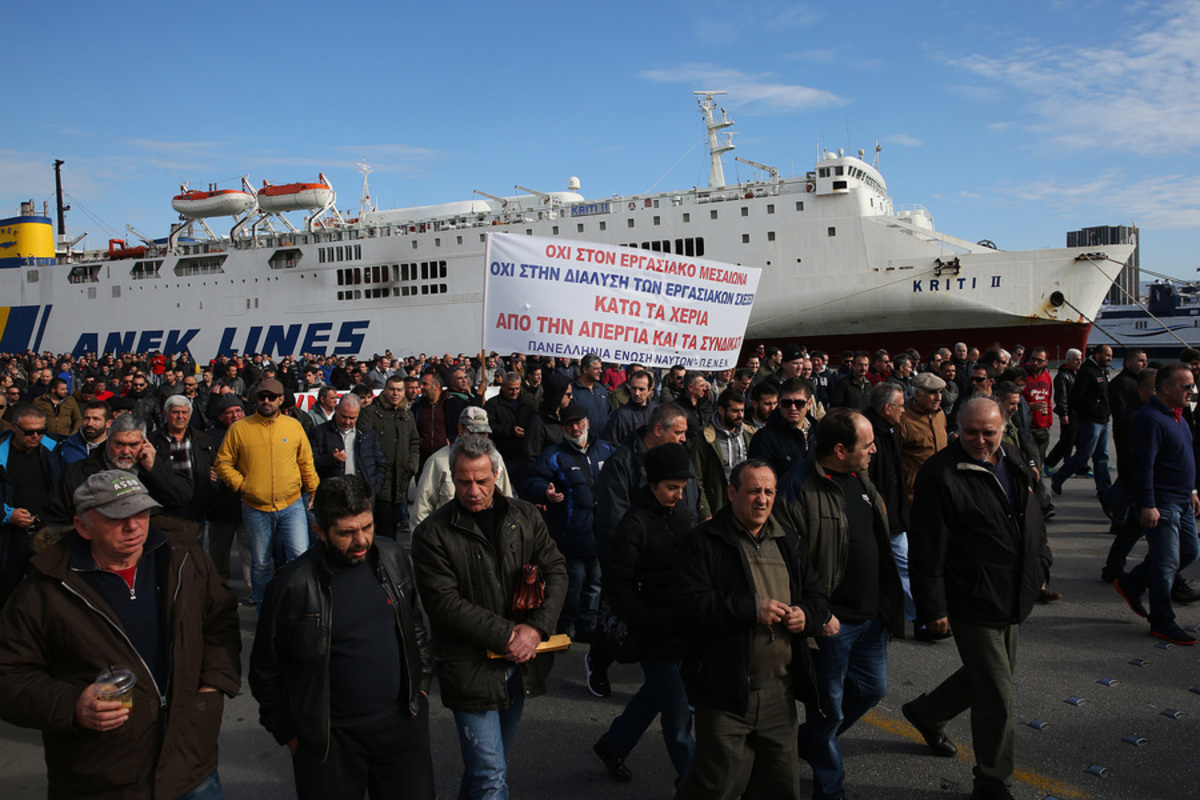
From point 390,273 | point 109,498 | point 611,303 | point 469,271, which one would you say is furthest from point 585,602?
point 390,273

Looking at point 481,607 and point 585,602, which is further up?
point 481,607

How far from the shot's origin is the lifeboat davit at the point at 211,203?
31.8 m

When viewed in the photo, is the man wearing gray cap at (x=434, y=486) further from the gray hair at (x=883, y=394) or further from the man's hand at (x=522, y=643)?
the gray hair at (x=883, y=394)

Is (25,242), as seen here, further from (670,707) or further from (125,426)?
(670,707)

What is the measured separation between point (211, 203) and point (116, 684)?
34.6m

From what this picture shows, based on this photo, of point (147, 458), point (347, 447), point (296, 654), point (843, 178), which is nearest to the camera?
point (296, 654)

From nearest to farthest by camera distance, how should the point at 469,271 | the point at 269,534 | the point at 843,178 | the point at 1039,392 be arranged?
1. the point at 269,534
2. the point at 1039,392
3. the point at 843,178
4. the point at 469,271

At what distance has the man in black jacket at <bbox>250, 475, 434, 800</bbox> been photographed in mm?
2355

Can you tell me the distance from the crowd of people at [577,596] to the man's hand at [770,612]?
0.05 feet

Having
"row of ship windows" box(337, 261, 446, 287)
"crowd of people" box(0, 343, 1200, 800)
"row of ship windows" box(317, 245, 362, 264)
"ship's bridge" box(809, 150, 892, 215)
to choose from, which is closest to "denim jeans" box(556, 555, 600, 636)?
"crowd of people" box(0, 343, 1200, 800)

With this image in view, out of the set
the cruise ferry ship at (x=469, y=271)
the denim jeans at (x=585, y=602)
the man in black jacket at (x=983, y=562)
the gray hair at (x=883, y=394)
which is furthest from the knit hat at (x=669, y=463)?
the cruise ferry ship at (x=469, y=271)

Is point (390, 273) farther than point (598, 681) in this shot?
Yes

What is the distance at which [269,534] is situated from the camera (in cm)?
527

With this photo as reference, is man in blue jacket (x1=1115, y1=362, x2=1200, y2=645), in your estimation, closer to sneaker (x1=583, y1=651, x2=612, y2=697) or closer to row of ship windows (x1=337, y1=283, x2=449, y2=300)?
sneaker (x1=583, y1=651, x2=612, y2=697)
